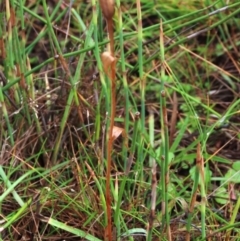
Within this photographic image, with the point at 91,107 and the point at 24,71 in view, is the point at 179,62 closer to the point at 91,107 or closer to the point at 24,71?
the point at 91,107

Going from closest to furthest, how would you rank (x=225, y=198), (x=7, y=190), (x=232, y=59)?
1. (x=7, y=190)
2. (x=225, y=198)
3. (x=232, y=59)

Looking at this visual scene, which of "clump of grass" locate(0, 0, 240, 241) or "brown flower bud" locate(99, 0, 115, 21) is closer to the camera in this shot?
"brown flower bud" locate(99, 0, 115, 21)

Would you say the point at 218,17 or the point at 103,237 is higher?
the point at 218,17

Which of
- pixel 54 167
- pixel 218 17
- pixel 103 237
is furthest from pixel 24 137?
pixel 218 17

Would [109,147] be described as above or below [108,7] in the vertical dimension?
below

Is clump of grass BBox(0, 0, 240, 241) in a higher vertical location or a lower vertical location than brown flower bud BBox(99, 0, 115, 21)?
lower

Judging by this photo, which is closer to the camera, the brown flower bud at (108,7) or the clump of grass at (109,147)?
the brown flower bud at (108,7)

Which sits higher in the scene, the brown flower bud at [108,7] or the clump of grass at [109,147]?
the brown flower bud at [108,7]

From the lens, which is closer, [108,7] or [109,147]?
[108,7]
